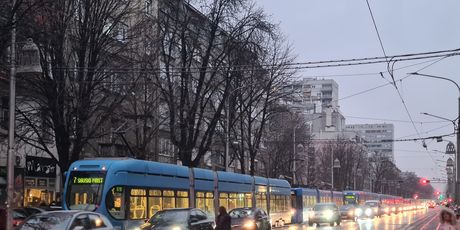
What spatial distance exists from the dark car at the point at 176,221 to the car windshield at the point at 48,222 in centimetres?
495

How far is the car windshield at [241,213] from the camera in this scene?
1169 inches

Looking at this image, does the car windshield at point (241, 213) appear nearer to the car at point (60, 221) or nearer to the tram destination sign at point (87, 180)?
the tram destination sign at point (87, 180)

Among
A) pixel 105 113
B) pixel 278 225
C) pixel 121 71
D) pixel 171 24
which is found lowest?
pixel 278 225

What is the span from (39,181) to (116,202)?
55.2ft

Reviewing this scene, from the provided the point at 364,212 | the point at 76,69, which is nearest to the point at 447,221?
the point at 76,69

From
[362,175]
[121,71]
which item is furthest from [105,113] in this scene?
[362,175]

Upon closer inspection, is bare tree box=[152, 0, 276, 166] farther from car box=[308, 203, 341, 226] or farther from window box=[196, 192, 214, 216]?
car box=[308, 203, 341, 226]

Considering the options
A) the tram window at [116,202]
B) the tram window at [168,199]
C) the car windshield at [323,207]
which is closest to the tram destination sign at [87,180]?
the tram window at [116,202]

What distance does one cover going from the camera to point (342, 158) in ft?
330

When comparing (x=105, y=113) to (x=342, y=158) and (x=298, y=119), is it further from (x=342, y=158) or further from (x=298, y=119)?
(x=342, y=158)

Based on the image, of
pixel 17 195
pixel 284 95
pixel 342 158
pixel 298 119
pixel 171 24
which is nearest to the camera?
pixel 17 195

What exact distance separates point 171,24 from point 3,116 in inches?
430

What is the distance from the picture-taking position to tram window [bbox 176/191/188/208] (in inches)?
1043

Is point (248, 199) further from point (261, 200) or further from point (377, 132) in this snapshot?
point (377, 132)
